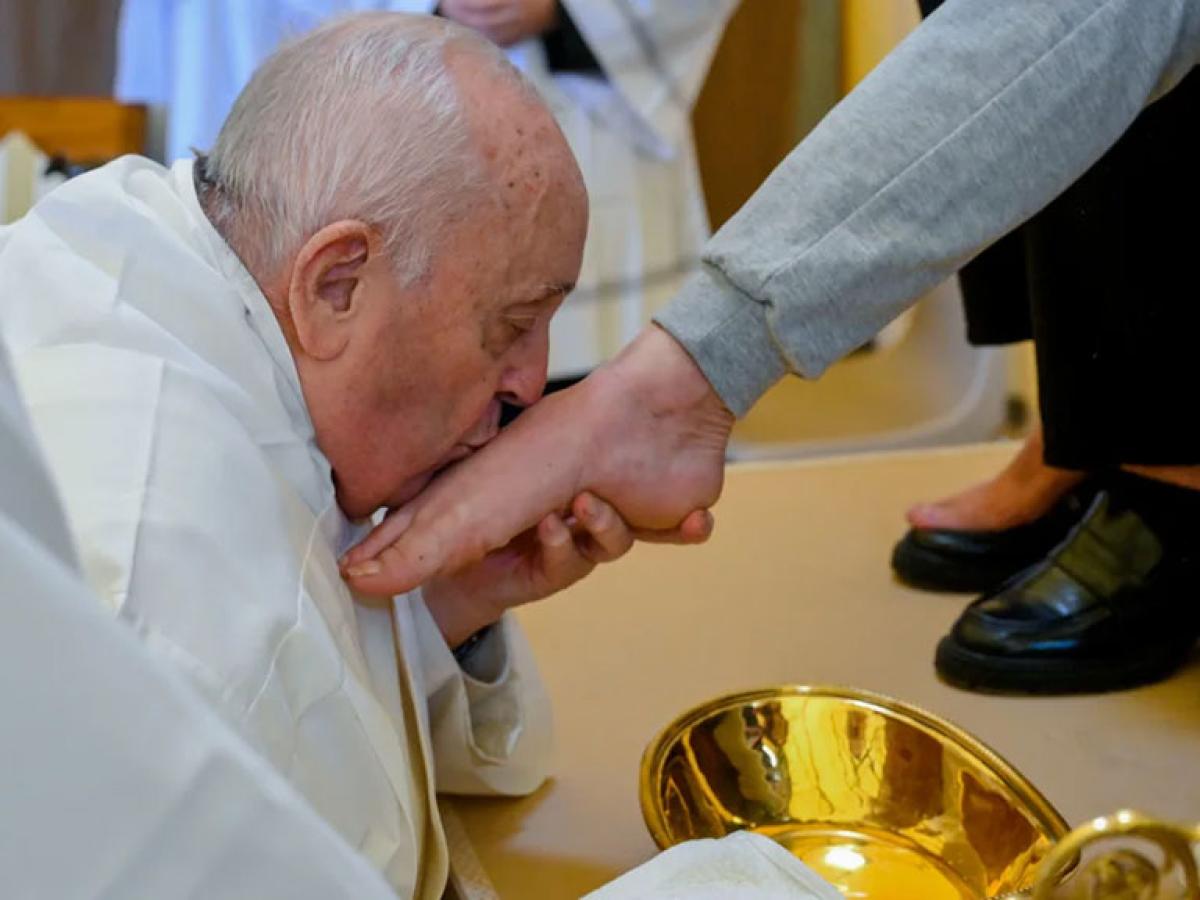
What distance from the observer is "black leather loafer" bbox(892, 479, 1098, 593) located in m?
1.39

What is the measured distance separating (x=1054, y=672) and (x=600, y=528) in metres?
0.44

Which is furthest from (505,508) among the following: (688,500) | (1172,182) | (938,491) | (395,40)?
(938,491)

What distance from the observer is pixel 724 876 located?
63 centimetres

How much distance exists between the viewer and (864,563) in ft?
4.86

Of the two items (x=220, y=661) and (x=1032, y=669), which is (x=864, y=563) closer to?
(x=1032, y=669)

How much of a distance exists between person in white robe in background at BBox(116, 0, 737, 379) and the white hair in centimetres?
103

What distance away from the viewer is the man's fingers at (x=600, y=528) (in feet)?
3.07

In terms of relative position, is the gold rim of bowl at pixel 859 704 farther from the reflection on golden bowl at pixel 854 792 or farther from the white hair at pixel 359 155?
the white hair at pixel 359 155

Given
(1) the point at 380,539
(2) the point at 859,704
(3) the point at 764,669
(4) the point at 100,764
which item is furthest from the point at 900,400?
(4) the point at 100,764

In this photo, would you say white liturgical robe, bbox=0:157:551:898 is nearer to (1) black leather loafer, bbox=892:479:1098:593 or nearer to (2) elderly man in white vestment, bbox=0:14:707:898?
(2) elderly man in white vestment, bbox=0:14:707:898

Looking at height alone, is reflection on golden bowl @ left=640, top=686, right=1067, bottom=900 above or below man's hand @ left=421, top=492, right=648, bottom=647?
below

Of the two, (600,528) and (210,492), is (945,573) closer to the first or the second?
(600,528)

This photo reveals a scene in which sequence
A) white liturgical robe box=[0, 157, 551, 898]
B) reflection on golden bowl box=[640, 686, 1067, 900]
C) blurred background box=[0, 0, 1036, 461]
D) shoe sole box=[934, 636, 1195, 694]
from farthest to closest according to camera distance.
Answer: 1. blurred background box=[0, 0, 1036, 461]
2. shoe sole box=[934, 636, 1195, 694]
3. reflection on golden bowl box=[640, 686, 1067, 900]
4. white liturgical robe box=[0, 157, 551, 898]

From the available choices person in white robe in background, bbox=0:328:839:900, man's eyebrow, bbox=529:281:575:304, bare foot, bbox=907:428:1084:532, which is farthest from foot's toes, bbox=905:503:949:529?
person in white robe in background, bbox=0:328:839:900
